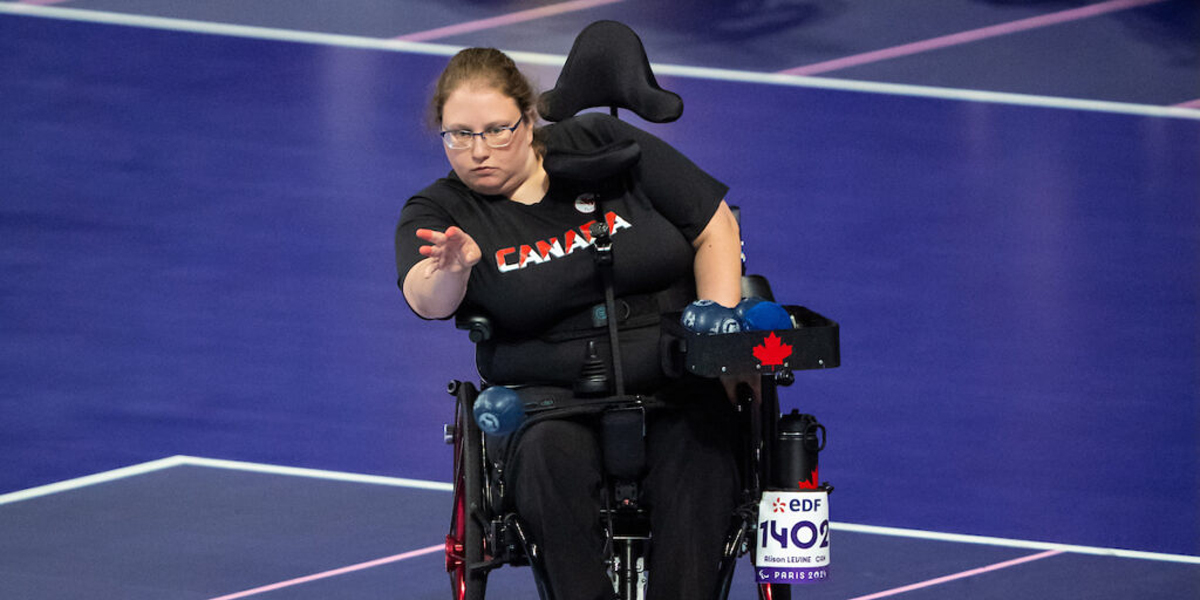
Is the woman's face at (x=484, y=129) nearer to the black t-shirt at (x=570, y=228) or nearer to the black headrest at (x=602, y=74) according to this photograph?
the black t-shirt at (x=570, y=228)

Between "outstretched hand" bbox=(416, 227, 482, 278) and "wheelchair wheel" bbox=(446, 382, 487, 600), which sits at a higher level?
"outstretched hand" bbox=(416, 227, 482, 278)

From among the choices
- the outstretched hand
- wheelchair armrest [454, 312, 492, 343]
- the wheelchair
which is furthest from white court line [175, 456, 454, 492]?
the outstretched hand

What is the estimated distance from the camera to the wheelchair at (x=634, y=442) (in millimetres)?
3682

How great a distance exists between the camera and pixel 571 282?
3979 millimetres

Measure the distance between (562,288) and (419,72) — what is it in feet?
16.9

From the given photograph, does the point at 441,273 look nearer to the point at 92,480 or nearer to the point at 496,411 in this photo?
the point at 496,411

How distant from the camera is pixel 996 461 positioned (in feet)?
19.0

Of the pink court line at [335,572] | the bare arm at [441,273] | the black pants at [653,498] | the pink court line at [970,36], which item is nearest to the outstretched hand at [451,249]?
the bare arm at [441,273]

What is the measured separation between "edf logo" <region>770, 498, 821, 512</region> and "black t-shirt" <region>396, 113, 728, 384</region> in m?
0.60

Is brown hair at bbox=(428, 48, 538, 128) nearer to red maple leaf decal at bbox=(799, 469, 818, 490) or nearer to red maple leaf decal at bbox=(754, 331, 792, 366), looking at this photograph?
red maple leaf decal at bbox=(754, 331, 792, 366)

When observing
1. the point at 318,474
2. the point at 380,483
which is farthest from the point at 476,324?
the point at 318,474

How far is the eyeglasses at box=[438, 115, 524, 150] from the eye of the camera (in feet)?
13.0

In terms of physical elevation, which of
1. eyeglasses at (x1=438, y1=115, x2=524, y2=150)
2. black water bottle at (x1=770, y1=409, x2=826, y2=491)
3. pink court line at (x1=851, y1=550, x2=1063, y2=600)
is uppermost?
eyeglasses at (x1=438, y1=115, x2=524, y2=150)

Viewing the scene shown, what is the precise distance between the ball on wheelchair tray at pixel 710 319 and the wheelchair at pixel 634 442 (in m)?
0.03
